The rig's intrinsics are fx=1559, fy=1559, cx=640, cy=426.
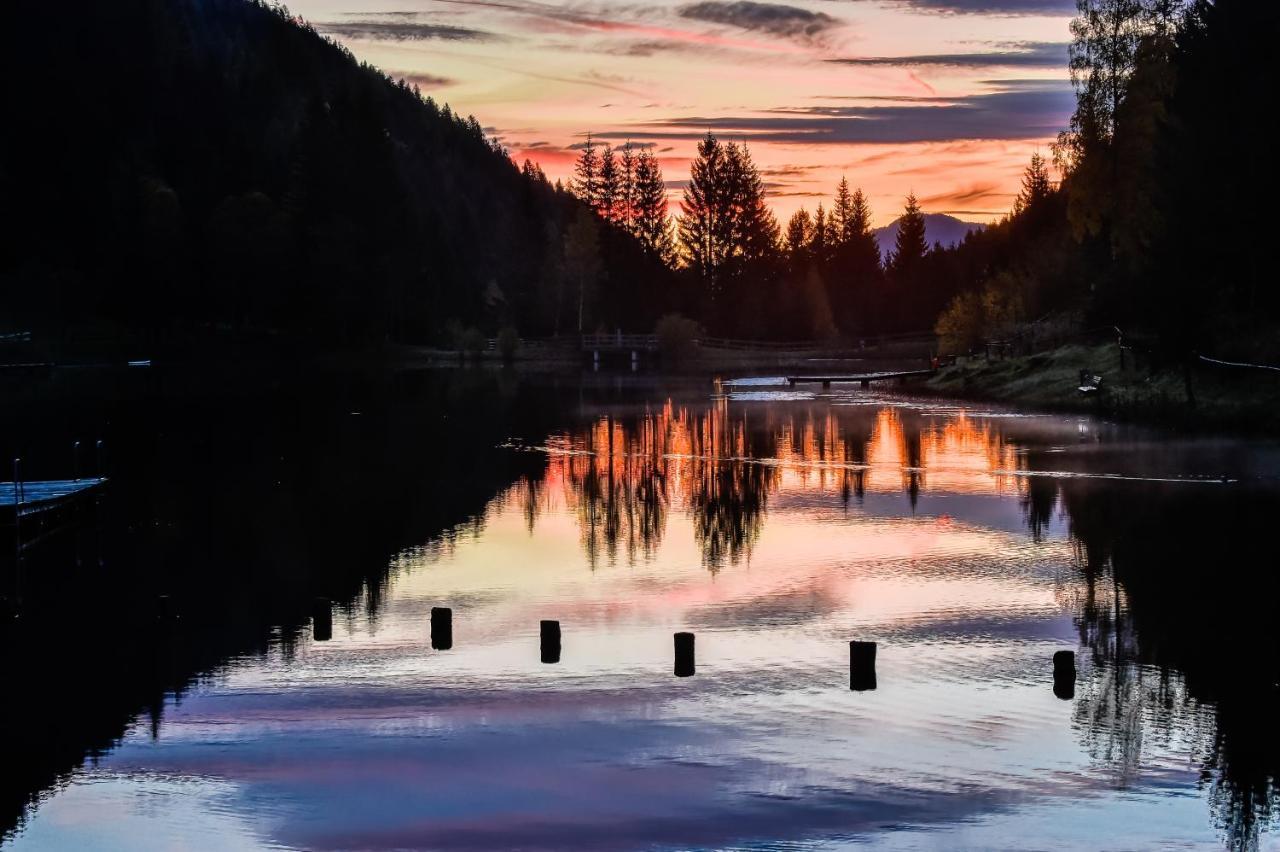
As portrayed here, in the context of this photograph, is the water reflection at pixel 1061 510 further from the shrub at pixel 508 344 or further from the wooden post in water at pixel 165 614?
the shrub at pixel 508 344

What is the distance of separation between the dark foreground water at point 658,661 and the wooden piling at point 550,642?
574mm

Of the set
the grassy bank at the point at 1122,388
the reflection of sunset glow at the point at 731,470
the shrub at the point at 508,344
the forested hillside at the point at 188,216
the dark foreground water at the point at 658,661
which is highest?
the forested hillside at the point at 188,216

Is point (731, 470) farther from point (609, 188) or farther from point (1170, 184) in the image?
point (609, 188)

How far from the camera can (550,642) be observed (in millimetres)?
23969

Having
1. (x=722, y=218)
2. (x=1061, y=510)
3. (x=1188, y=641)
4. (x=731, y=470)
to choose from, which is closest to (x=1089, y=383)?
(x=731, y=470)

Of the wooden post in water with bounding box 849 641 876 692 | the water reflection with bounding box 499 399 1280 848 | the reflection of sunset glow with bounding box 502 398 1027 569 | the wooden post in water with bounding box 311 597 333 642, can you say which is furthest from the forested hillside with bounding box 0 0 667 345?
the wooden post in water with bounding box 849 641 876 692

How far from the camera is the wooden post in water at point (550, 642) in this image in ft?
78.6

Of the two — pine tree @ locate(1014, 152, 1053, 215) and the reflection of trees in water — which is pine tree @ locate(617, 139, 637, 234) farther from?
the reflection of trees in water

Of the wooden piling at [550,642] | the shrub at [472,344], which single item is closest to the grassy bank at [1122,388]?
the wooden piling at [550,642]

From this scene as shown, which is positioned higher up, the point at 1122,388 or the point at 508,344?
the point at 508,344

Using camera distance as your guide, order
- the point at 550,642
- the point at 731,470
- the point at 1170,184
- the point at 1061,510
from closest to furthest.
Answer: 1. the point at 550,642
2. the point at 1061,510
3. the point at 731,470
4. the point at 1170,184

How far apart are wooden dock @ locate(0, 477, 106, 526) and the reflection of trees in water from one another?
75.1 ft

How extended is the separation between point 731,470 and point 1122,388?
2398cm

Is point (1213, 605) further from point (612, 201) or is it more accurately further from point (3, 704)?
point (612, 201)
